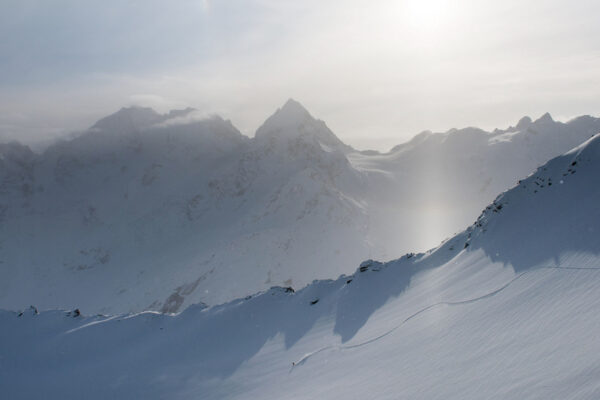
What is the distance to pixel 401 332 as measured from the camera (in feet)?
65.0

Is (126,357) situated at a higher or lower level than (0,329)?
lower

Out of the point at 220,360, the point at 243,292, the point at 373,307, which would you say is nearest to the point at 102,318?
the point at 220,360

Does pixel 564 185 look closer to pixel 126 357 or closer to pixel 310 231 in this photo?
pixel 126 357

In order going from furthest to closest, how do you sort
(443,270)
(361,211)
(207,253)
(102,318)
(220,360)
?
1. (361,211)
2. (207,253)
3. (102,318)
4. (220,360)
5. (443,270)

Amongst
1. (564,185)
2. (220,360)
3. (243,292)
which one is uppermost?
(564,185)

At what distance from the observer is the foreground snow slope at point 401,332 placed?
12.1 meters

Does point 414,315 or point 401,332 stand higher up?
point 414,315

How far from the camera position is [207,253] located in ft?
593

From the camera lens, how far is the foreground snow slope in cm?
1211

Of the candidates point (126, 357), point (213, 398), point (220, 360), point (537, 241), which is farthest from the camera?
point (126, 357)

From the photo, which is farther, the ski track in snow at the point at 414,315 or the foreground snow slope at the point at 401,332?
the ski track in snow at the point at 414,315

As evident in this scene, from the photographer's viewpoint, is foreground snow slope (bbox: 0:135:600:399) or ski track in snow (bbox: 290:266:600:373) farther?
ski track in snow (bbox: 290:266:600:373)

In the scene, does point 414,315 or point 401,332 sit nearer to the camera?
point 401,332

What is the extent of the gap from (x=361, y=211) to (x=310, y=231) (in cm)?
2829
